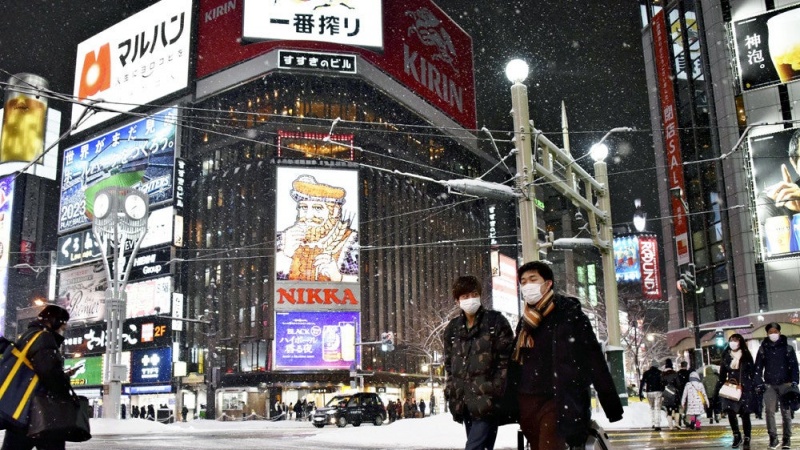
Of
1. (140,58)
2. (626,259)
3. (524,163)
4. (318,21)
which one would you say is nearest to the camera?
(524,163)

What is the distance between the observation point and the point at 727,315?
4309 centimetres

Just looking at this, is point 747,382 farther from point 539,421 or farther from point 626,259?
point 626,259

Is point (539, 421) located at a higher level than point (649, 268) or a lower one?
lower

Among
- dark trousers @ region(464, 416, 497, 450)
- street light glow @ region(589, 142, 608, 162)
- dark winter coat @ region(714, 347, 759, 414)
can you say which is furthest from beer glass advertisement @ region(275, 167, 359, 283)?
dark trousers @ region(464, 416, 497, 450)

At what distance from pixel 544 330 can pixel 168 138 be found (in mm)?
65754

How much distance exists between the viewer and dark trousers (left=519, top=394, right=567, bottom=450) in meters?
4.41

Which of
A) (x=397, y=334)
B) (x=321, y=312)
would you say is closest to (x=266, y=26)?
(x=321, y=312)

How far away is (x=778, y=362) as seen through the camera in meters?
9.77

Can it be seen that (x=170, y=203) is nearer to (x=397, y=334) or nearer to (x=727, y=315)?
(x=397, y=334)

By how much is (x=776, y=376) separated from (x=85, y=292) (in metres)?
69.0

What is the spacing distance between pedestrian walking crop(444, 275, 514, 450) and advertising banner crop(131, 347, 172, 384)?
61923 millimetres

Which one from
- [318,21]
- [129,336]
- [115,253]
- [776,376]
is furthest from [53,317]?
[318,21]

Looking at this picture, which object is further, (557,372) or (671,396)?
(671,396)

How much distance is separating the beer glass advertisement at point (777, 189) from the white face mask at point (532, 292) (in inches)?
1442
